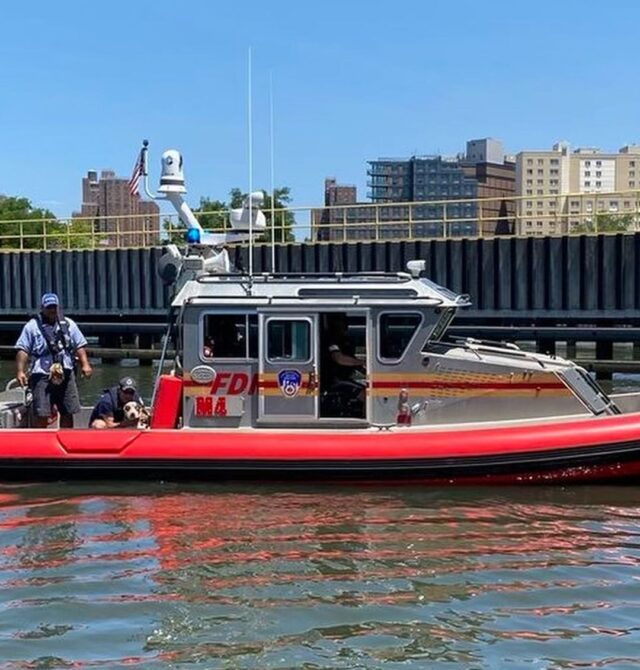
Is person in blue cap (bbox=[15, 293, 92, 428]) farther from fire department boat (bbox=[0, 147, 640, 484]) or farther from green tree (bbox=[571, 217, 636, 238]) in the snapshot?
green tree (bbox=[571, 217, 636, 238])

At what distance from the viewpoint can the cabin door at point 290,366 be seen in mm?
9375

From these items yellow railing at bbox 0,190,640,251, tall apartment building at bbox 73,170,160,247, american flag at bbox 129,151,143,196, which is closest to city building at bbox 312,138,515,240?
yellow railing at bbox 0,190,640,251

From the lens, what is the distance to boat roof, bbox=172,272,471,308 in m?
9.41

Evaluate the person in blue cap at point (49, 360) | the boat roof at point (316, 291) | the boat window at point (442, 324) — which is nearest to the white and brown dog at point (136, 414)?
the person in blue cap at point (49, 360)

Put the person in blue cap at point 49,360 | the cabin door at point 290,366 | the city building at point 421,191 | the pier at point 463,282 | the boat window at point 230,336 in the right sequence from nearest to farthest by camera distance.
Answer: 1. the cabin door at point 290,366
2. the boat window at point 230,336
3. the person in blue cap at point 49,360
4. the pier at point 463,282
5. the city building at point 421,191

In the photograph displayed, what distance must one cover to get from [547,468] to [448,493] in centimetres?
93

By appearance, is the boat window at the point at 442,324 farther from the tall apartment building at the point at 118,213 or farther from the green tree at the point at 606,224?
the green tree at the point at 606,224

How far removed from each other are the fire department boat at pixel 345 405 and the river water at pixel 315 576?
0.77ft

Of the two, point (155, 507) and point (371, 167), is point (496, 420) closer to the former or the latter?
point (155, 507)

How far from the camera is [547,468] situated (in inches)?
358

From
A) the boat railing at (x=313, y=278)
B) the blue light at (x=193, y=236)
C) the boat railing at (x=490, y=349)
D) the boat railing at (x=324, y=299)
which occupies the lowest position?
the boat railing at (x=490, y=349)

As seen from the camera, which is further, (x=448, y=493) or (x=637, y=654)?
(x=448, y=493)

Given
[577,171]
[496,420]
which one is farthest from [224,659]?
[577,171]

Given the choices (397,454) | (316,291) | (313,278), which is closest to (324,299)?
(316,291)
